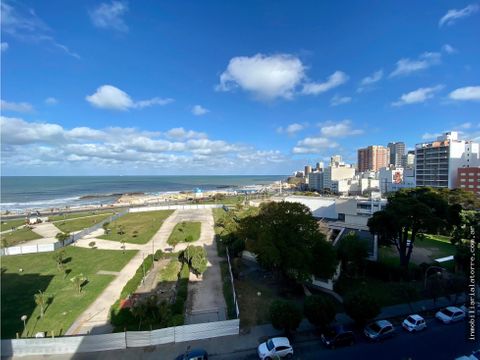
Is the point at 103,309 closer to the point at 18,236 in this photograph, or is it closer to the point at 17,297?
the point at 17,297

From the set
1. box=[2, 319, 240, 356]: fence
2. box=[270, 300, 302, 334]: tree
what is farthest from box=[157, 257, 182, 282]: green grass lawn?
box=[270, 300, 302, 334]: tree

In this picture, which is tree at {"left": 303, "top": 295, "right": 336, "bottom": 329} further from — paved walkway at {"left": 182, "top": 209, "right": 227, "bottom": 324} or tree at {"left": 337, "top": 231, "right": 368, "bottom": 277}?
tree at {"left": 337, "top": 231, "right": 368, "bottom": 277}

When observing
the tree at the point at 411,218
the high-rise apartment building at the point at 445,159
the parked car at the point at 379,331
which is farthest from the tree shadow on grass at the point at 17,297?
the high-rise apartment building at the point at 445,159

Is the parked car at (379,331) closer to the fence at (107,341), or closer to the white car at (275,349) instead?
the white car at (275,349)

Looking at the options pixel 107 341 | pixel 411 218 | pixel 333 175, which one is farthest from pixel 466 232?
pixel 333 175

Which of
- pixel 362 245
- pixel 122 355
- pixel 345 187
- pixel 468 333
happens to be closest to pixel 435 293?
pixel 468 333
